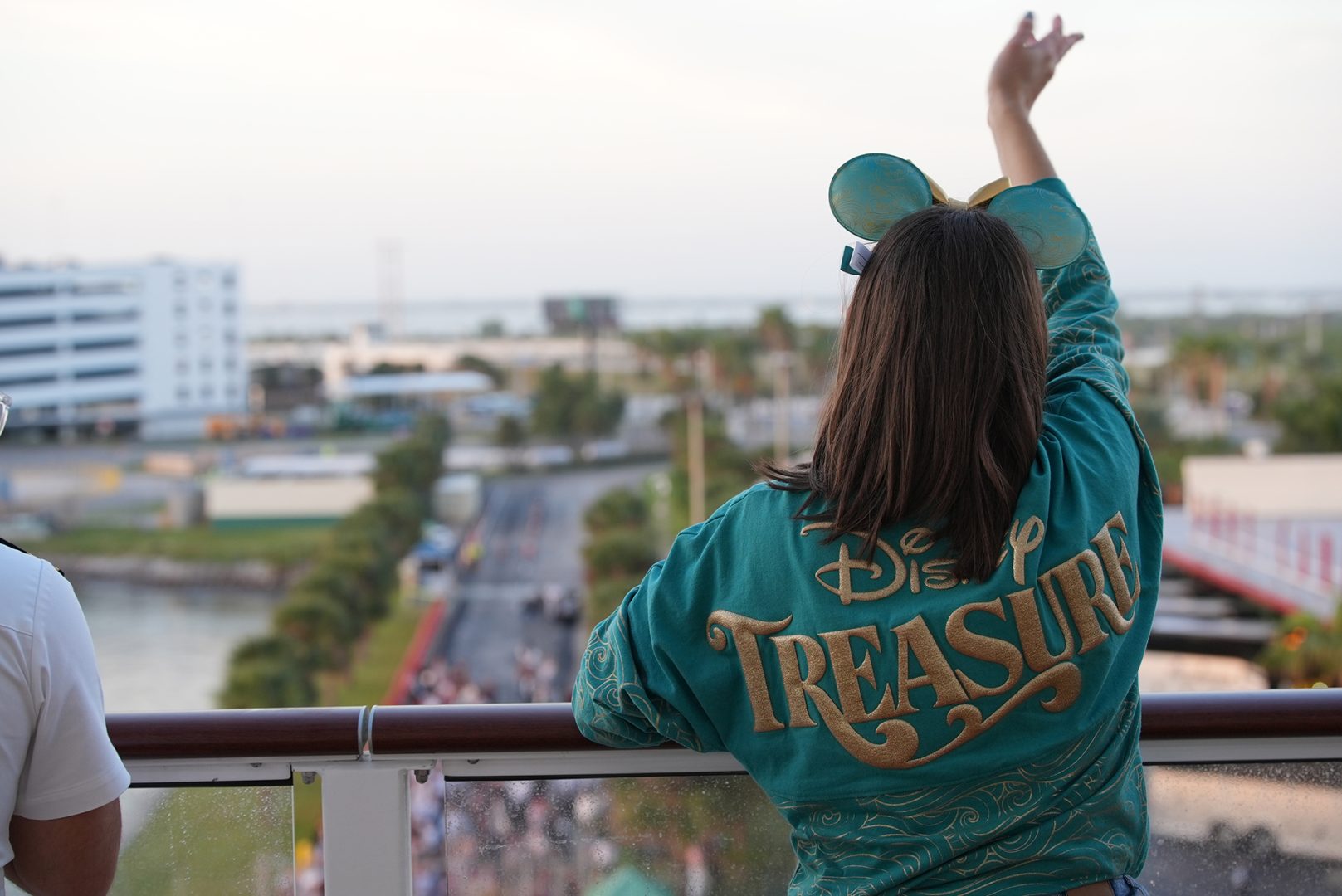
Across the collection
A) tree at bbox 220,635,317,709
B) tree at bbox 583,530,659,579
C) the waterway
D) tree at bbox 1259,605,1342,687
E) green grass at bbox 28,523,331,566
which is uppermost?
tree at bbox 1259,605,1342,687

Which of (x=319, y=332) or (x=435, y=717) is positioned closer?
(x=435, y=717)

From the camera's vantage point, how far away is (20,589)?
0.73 metres

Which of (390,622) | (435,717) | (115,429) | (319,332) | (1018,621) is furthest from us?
(319,332)

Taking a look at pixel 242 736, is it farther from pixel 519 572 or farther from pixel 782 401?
pixel 782 401

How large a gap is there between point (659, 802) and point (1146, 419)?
113 feet

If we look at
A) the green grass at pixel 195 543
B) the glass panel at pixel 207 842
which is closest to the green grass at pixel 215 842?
the glass panel at pixel 207 842

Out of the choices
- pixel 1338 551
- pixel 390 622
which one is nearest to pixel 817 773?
pixel 1338 551

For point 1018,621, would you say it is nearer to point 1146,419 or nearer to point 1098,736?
point 1098,736

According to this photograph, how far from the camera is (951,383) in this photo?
747 mm

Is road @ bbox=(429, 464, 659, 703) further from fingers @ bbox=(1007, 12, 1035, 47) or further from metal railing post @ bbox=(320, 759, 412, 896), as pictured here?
fingers @ bbox=(1007, 12, 1035, 47)

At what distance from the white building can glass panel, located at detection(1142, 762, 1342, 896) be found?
4990 cm

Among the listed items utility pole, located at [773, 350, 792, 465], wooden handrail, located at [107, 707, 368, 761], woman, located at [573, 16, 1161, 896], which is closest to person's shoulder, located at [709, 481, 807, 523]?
woman, located at [573, 16, 1161, 896]

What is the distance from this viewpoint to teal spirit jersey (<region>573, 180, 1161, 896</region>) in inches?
29.4

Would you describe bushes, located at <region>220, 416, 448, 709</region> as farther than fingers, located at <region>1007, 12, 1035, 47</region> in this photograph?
Yes
